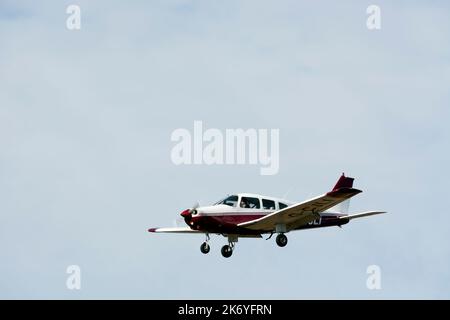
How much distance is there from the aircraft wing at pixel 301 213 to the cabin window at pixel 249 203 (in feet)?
2.58

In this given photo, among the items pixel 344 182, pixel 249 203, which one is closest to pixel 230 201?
pixel 249 203

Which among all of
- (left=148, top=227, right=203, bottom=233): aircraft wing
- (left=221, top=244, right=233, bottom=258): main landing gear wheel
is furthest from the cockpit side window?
(left=148, top=227, right=203, bottom=233): aircraft wing

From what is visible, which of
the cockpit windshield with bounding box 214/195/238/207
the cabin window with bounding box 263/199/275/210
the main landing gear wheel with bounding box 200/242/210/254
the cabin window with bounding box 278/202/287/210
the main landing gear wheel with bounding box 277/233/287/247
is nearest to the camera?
the main landing gear wheel with bounding box 200/242/210/254

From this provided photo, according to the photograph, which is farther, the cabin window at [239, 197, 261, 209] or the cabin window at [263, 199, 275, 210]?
the cabin window at [263, 199, 275, 210]

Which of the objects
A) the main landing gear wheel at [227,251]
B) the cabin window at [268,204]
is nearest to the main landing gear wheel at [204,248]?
the main landing gear wheel at [227,251]

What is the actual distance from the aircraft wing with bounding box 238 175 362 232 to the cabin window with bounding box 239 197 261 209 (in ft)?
2.58

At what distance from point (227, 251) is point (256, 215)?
7.83 feet

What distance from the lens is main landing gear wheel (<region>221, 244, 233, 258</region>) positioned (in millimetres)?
56625

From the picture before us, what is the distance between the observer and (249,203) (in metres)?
56.1

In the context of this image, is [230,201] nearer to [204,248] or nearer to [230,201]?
Result: [230,201]

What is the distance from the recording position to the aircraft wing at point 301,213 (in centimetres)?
5450

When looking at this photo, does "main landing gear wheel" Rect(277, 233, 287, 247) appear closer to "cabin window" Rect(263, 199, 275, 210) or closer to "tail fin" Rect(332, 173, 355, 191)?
"cabin window" Rect(263, 199, 275, 210)
